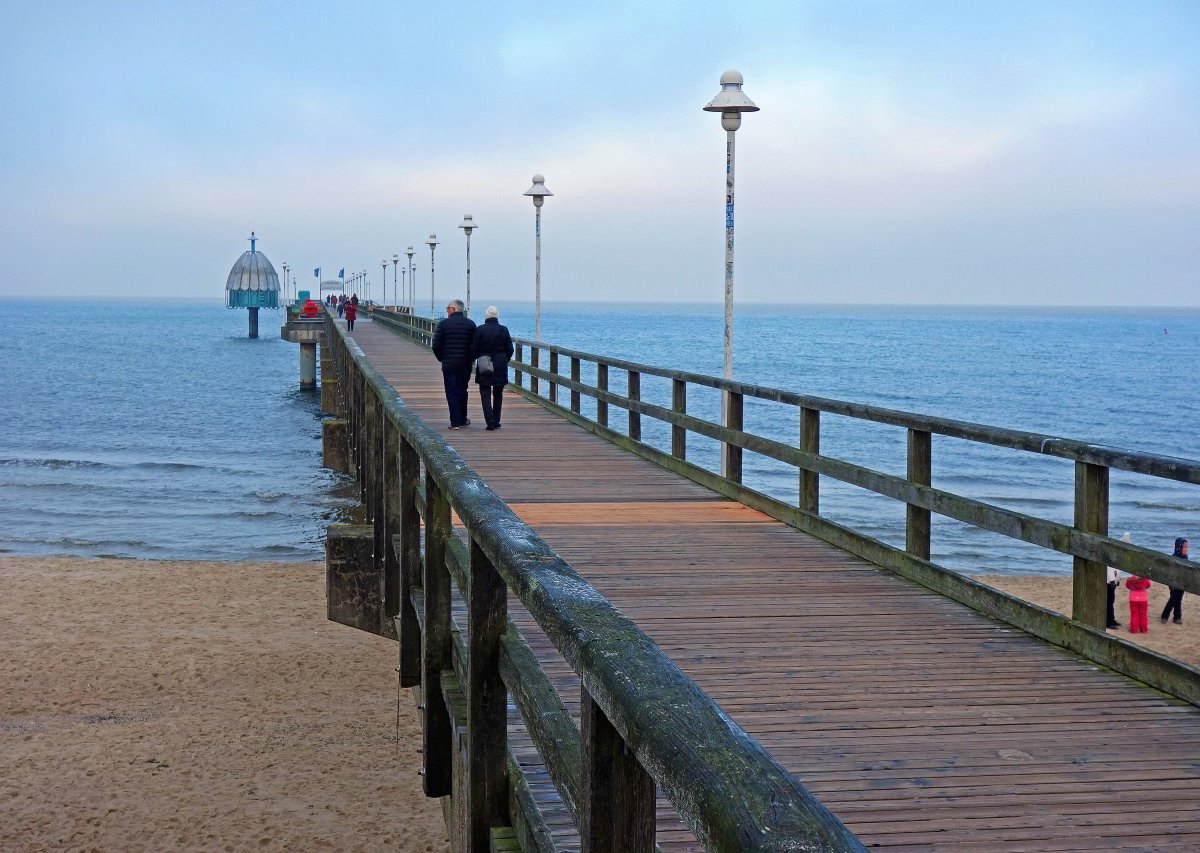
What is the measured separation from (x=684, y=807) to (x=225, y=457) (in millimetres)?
42113

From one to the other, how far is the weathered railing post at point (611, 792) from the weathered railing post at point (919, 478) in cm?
567

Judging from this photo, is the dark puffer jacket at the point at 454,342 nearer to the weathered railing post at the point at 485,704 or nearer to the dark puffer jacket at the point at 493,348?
the dark puffer jacket at the point at 493,348

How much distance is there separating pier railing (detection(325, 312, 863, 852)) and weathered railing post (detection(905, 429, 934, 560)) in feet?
9.25

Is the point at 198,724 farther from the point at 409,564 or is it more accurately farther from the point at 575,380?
the point at 409,564

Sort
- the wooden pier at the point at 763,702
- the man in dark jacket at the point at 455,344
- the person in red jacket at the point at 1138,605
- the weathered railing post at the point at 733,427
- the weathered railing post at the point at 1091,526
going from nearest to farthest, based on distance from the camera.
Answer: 1. the wooden pier at the point at 763,702
2. the weathered railing post at the point at 1091,526
3. the weathered railing post at the point at 733,427
4. the man in dark jacket at the point at 455,344
5. the person in red jacket at the point at 1138,605

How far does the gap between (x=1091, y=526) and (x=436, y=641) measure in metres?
2.81

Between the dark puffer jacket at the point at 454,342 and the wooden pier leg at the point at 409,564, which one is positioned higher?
the dark puffer jacket at the point at 454,342

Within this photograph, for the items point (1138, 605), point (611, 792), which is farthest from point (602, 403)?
point (611, 792)

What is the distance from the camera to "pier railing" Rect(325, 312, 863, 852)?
1510 mm

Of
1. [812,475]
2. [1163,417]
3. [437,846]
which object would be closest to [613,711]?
[812,475]

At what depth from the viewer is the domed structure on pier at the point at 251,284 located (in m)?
169

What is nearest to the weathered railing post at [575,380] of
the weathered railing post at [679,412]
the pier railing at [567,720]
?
the weathered railing post at [679,412]

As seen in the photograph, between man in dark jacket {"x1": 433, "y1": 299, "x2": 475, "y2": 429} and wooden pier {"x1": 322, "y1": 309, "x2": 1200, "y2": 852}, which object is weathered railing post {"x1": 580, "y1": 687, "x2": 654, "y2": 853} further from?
man in dark jacket {"x1": 433, "y1": 299, "x2": 475, "y2": 429}

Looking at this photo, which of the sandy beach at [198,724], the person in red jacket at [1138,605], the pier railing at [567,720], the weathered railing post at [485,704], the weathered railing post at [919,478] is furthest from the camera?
the person in red jacket at [1138,605]
